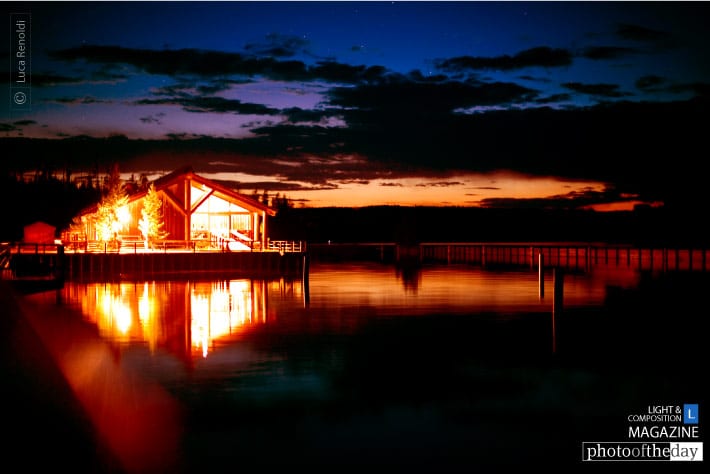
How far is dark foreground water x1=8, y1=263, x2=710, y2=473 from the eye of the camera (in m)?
11.6

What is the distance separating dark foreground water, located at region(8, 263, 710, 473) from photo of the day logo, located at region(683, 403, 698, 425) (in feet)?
0.93

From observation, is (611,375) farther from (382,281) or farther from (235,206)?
(235,206)

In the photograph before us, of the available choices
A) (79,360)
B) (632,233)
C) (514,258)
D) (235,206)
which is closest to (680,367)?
(79,360)

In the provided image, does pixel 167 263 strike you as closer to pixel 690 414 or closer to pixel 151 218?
pixel 151 218

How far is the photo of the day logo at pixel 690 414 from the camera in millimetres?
12878

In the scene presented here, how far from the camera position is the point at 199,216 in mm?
62375

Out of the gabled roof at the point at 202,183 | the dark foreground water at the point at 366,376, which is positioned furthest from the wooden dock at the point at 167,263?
the dark foreground water at the point at 366,376

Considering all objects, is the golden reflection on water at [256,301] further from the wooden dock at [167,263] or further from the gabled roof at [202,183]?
the gabled roof at [202,183]

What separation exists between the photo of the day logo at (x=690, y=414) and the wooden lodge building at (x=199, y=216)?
144 ft

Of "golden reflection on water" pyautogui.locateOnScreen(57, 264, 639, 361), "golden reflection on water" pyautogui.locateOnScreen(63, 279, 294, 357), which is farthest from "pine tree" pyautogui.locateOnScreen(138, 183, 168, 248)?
"golden reflection on water" pyautogui.locateOnScreen(63, 279, 294, 357)

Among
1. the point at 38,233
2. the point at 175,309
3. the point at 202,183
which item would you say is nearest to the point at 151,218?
the point at 202,183

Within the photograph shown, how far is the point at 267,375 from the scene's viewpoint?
56.2 ft

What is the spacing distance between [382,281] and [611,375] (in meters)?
34.6

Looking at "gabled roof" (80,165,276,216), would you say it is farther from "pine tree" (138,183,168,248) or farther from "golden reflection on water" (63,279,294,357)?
"golden reflection on water" (63,279,294,357)
